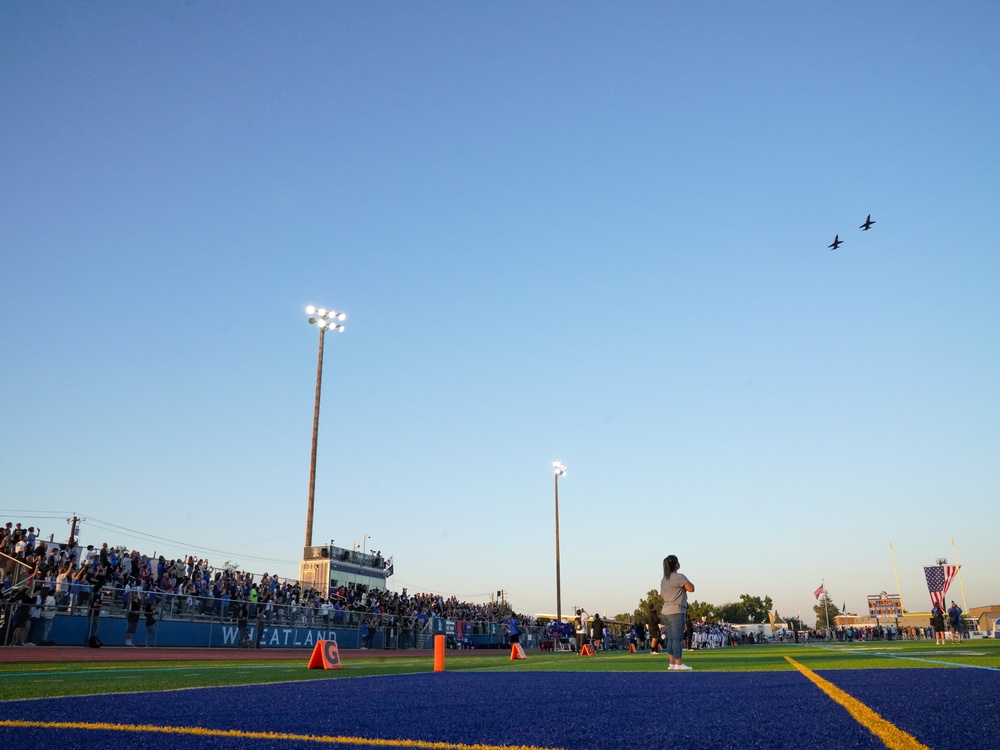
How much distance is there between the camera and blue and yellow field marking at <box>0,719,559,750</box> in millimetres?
3641

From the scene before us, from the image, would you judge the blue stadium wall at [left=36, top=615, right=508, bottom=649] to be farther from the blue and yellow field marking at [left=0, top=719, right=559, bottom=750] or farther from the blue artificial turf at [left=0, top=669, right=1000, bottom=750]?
the blue and yellow field marking at [left=0, top=719, right=559, bottom=750]

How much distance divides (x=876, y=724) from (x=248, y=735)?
3.35m

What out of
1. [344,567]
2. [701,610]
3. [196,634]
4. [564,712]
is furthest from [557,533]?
[701,610]

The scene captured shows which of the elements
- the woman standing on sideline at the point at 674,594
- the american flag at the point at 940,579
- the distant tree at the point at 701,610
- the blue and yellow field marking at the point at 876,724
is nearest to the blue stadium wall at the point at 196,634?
the woman standing on sideline at the point at 674,594

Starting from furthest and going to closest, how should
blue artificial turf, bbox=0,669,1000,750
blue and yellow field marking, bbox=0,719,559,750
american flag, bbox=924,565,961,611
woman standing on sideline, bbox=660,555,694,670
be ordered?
1. american flag, bbox=924,565,961,611
2. woman standing on sideline, bbox=660,555,694,670
3. blue artificial turf, bbox=0,669,1000,750
4. blue and yellow field marking, bbox=0,719,559,750

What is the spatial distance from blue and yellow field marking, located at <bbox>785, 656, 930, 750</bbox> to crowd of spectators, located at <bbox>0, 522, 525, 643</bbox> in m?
16.5

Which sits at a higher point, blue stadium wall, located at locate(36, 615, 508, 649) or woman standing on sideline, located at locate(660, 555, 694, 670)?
woman standing on sideline, located at locate(660, 555, 694, 670)

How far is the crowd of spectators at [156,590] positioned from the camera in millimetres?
17172

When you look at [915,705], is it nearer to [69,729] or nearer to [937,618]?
[69,729]

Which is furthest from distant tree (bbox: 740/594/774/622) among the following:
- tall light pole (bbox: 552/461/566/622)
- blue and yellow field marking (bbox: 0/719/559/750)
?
blue and yellow field marking (bbox: 0/719/559/750)

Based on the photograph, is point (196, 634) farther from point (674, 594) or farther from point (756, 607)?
point (756, 607)

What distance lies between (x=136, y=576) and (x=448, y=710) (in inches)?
761

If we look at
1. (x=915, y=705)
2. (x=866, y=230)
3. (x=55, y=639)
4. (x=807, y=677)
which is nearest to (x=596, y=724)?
(x=915, y=705)

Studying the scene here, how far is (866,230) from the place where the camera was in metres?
25.2
